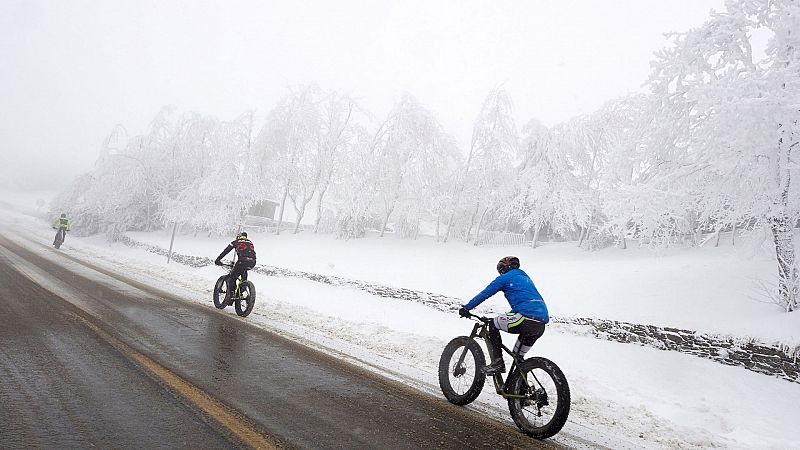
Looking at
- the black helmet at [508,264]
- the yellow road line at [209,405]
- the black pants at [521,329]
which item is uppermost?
the black helmet at [508,264]

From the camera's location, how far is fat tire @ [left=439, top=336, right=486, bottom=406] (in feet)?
15.4

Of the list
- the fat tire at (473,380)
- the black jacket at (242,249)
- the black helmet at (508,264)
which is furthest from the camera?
the black jacket at (242,249)

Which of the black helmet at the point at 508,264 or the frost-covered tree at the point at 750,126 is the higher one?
the frost-covered tree at the point at 750,126

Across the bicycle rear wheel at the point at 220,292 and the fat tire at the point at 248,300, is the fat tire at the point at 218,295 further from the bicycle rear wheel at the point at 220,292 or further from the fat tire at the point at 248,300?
the fat tire at the point at 248,300

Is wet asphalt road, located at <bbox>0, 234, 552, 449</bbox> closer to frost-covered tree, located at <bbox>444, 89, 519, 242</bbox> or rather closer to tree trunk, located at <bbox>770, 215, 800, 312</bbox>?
tree trunk, located at <bbox>770, 215, 800, 312</bbox>

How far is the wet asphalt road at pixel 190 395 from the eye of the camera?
3146 millimetres

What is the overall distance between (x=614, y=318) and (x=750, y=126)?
16.4ft

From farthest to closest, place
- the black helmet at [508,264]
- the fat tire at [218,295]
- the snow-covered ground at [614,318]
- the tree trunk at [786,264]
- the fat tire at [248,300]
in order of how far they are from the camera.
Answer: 1. the fat tire at [218,295]
2. the fat tire at [248,300]
3. the tree trunk at [786,264]
4. the snow-covered ground at [614,318]
5. the black helmet at [508,264]

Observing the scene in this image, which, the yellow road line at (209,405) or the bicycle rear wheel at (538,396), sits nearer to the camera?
the yellow road line at (209,405)

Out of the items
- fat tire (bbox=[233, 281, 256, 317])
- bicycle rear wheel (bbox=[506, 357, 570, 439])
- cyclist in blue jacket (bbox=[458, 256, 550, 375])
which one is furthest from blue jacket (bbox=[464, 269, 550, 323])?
fat tire (bbox=[233, 281, 256, 317])

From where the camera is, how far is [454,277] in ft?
56.9

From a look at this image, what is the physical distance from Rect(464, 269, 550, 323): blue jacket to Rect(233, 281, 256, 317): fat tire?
625 centimetres

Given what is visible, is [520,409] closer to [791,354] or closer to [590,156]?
[791,354]

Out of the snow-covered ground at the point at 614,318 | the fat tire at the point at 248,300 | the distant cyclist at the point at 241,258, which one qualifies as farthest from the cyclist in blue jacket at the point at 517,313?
the distant cyclist at the point at 241,258
